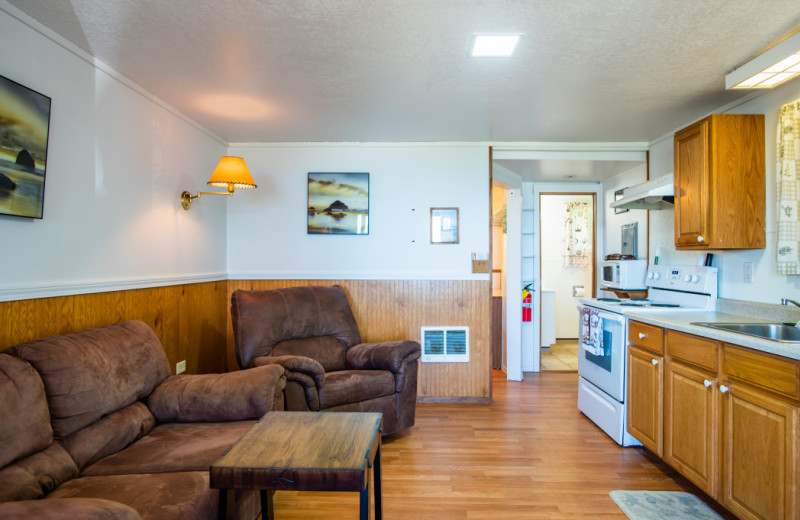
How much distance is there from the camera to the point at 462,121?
3.38 metres

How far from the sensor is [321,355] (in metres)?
3.25

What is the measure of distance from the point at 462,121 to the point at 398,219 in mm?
1073

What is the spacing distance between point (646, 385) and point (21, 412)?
3.12 metres

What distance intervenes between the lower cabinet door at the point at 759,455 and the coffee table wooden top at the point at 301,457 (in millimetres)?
1625

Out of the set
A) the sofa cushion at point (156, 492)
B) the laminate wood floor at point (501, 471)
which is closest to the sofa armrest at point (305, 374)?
the laminate wood floor at point (501, 471)

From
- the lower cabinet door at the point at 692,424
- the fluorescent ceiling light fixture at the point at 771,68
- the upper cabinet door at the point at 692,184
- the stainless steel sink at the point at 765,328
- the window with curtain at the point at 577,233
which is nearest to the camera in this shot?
the fluorescent ceiling light fixture at the point at 771,68

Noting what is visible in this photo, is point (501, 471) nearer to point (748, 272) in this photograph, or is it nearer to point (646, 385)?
point (646, 385)

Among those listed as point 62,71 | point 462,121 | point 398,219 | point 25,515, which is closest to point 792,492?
point 25,515

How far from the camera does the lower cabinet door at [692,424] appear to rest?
7.05ft

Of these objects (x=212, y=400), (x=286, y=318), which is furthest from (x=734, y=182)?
(x=212, y=400)

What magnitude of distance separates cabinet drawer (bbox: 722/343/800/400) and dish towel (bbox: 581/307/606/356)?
1.17 metres

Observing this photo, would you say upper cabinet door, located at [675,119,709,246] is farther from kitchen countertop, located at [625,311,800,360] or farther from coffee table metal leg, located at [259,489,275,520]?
coffee table metal leg, located at [259,489,275,520]

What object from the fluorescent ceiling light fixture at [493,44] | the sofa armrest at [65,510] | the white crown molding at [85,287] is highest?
the fluorescent ceiling light fixture at [493,44]

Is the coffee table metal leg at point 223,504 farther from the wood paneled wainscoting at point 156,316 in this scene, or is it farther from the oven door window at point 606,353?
the oven door window at point 606,353
